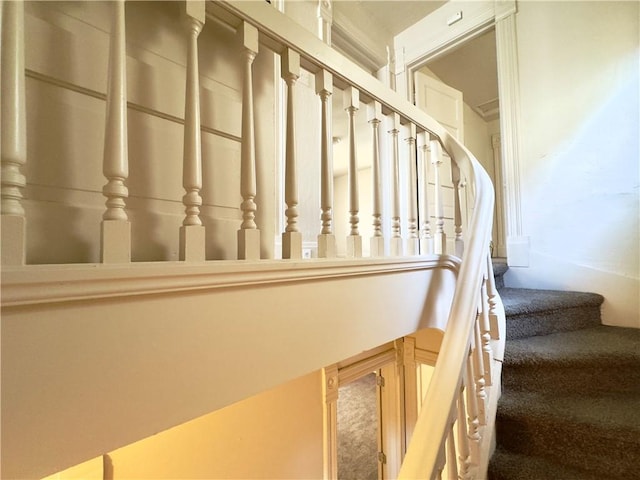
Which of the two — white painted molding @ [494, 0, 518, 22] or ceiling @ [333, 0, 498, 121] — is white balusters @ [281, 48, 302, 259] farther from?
white painted molding @ [494, 0, 518, 22]

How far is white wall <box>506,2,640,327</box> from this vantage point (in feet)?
5.99

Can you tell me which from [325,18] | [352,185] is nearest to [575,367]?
[352,185]

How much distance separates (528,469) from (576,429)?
23 centimetres

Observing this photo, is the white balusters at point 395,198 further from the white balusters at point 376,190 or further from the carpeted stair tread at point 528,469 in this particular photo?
the carpeted stair tread at point 528,469

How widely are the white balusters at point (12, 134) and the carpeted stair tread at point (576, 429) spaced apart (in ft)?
5.33

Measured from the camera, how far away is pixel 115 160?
0.52 meters

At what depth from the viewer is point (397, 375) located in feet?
9.62

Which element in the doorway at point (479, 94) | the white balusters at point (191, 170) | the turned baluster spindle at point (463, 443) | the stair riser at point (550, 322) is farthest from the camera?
the doorway at point (479, 94)

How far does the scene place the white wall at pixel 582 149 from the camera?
1.83 meters


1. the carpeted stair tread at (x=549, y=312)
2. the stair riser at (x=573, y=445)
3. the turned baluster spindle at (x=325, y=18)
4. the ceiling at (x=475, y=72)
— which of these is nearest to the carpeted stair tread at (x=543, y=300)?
the carpeted stair tread at (x=549, y=312)

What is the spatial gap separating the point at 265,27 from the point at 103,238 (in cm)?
64

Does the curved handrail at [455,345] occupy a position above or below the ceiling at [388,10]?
below

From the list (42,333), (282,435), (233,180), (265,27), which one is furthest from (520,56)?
(282,435)

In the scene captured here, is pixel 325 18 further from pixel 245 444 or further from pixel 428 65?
pixel 245 444
